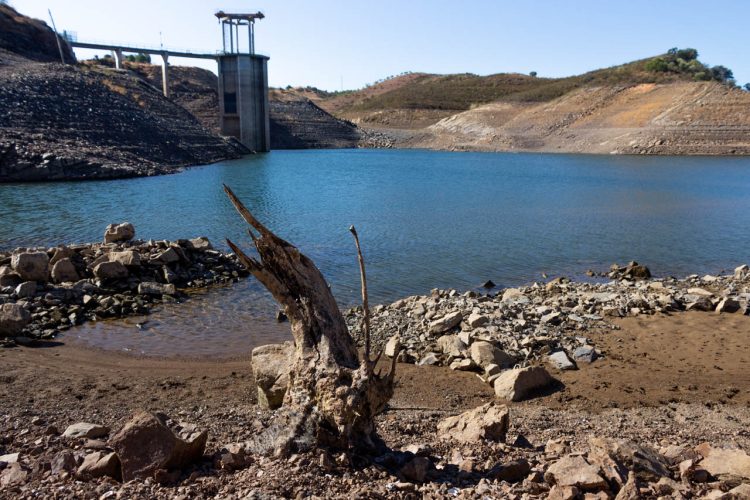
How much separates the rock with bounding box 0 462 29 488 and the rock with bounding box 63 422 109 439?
969 millimetres

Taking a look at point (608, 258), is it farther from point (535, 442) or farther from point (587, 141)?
point (587, 141)

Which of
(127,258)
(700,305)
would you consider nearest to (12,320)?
(127,258)

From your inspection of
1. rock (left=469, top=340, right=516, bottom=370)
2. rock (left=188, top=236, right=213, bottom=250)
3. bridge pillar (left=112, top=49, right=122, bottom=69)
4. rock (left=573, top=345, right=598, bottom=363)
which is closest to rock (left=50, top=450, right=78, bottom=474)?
rock (left=469, top=340, right=516, bottom=370)

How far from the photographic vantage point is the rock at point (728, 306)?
12.5 meters

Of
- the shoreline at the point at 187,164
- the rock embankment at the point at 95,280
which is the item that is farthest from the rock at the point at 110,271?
the shoreline at the point at 187,164

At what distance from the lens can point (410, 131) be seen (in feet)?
350

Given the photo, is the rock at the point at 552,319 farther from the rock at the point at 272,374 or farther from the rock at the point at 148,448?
the rock at the point at 148,448

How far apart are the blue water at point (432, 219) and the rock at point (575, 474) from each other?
30.3 ft

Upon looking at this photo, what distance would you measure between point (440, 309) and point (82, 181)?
32.9 m

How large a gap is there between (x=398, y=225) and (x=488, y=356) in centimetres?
1648

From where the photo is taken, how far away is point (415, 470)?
4898 mm

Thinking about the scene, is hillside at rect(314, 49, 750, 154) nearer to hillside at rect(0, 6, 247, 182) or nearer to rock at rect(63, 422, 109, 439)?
hillside at rect(0, 6, 247, 182)

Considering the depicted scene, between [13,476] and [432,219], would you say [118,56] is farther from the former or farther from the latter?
[13,476]

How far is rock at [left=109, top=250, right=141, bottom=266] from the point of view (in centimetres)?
1454
